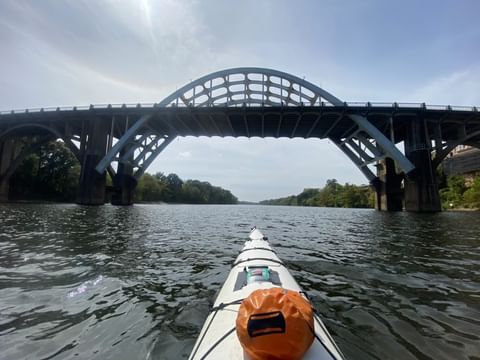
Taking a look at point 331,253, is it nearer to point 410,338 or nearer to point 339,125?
point 410,338

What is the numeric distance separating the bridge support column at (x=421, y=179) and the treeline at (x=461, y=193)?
2097 centimetres

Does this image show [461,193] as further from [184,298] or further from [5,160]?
[5,160]

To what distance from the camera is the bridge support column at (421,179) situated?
28.2 metres

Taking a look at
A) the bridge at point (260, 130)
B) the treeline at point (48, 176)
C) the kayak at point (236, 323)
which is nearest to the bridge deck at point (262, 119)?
the bridge at point (260, 130)

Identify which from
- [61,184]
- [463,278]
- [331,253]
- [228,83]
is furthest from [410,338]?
[61,184]

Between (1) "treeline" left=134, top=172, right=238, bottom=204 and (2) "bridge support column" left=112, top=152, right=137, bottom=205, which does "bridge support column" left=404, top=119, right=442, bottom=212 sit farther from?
(1) "treeline" left=134, top=172, right=238, bottom=204

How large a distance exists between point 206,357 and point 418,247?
9809 millimetres

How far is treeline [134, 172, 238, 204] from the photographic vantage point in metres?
86.2

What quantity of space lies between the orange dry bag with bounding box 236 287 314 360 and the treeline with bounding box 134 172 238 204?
82454 mm

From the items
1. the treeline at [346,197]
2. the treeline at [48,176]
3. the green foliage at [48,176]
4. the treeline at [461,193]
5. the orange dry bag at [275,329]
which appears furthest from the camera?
the treeline at [346,197]

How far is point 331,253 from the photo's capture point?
8352mm

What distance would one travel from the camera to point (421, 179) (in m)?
28.4

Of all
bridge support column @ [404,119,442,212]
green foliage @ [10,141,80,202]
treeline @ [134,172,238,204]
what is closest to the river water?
bridge support column @ [404,119,442,212]

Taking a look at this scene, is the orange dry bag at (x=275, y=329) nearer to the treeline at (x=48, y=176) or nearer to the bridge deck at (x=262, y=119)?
the bridge deck at (x=262, y=119)
